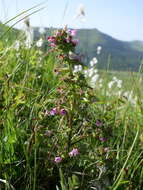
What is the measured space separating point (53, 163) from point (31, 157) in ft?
0.46

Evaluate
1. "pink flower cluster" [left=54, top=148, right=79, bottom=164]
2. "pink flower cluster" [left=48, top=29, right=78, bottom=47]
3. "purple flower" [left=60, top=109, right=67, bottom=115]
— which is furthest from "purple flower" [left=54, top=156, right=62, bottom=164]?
"pink flower cluster" [left=48, top=29, right=78, bottom=47]

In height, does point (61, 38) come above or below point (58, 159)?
above

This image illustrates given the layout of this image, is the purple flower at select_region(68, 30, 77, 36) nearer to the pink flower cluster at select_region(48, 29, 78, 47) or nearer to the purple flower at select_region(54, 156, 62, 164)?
the pink flower cluster at select_region(48, 29, 78, 47)

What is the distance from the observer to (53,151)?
2072mm

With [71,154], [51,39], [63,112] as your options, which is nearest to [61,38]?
[51,39]

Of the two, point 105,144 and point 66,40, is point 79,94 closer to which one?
point 66,40

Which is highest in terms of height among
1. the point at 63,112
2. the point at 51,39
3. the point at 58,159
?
the point at 51,39

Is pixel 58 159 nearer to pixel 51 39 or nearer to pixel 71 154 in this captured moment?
pixel 71 154

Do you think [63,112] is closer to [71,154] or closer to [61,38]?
[71,154]

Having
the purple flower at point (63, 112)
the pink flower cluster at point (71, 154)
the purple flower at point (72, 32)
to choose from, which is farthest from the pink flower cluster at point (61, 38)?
the pink flower cluster at point (71, 154)

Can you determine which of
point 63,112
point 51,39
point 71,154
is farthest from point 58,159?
point 51,39

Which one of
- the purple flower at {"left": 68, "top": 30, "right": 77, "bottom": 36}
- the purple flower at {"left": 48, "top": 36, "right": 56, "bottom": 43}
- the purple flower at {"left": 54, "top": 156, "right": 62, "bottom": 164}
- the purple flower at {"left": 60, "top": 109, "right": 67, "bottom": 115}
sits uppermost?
the purple flower at {"left": 68, "top": 30, "right": 77, "bottom": 36}

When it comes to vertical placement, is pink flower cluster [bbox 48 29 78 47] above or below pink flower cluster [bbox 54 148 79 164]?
above

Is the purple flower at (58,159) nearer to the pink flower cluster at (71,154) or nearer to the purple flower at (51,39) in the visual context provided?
the pink flower cluster at (71,154)
